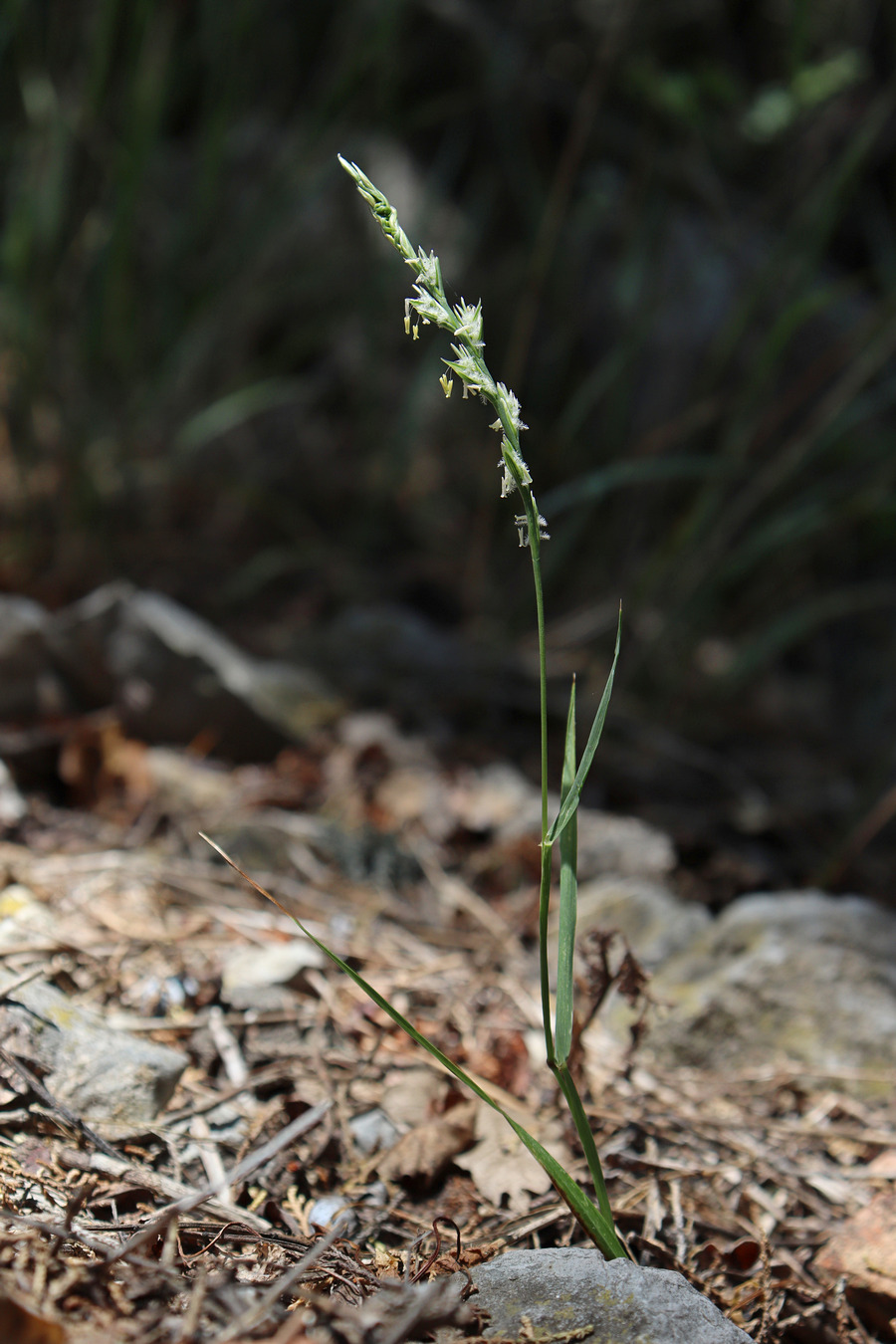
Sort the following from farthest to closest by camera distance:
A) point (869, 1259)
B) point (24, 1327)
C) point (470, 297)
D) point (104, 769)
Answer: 1. point (470, 297)
2. point (104, 769)
3. point (869, 1259)
4. point (24, 1327)

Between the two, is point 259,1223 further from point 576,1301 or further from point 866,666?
point 866,666

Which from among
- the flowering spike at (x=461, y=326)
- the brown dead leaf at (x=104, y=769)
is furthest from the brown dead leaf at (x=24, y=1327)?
the brown dead leaf at (x=104, y=769)

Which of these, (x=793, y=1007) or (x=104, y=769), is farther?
(x=104, y=769)

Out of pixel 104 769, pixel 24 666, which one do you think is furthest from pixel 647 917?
pixel 24 666

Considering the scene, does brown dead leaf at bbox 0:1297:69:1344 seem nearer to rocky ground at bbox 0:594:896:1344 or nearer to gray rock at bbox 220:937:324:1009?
rocky ground at bbox 0:594:896:1344

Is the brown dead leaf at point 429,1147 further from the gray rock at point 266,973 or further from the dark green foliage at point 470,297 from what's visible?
the dark green foliage at point 470,297

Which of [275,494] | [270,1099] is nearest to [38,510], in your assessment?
[275,494]

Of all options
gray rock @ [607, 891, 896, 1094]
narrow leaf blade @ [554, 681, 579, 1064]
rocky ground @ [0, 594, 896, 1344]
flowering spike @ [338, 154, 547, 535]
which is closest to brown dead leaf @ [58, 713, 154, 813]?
rocky ground @ [0, 594, 896, 1344]

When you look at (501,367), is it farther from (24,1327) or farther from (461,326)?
(24,1327)
